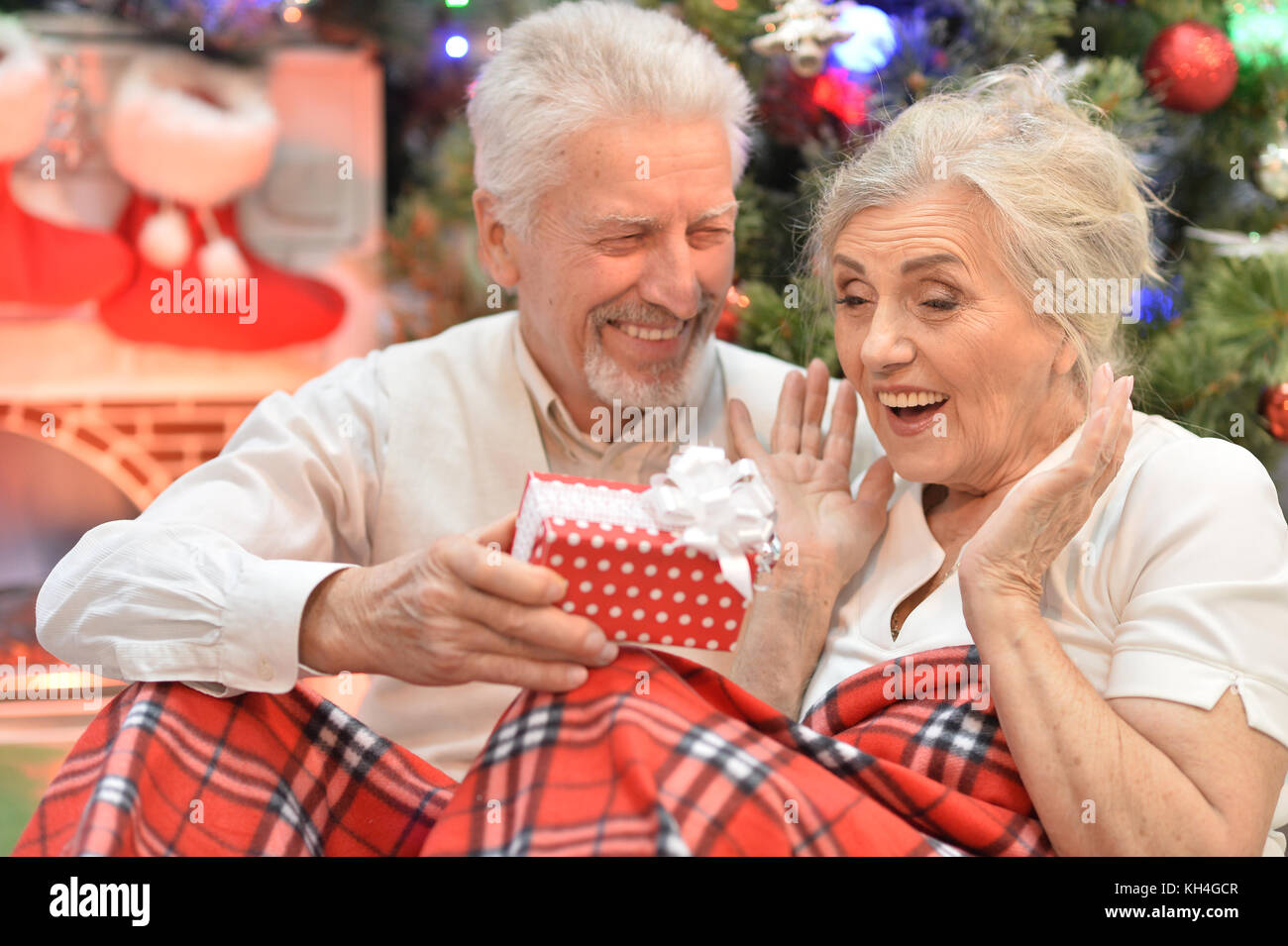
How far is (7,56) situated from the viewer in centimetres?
329

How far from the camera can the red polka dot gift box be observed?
1464mm

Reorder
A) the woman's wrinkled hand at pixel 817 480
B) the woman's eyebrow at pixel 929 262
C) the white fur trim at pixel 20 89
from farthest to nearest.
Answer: the white fur trim at pixel 20 89 < the woman's wrinkled hand at pixel 817 480 < the woman's eyebrow at pixel 929 262

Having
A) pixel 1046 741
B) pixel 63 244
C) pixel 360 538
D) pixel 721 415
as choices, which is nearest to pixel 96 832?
pixel 360 538

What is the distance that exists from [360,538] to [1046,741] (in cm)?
119

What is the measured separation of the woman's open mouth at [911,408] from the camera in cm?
186

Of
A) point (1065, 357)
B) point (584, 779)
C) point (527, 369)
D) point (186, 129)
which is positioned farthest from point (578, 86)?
point (186, 129)

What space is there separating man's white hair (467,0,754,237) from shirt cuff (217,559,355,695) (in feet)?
2.74

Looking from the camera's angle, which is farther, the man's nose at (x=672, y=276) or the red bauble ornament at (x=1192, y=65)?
the red bauble ornament at (x=1192, y=65)

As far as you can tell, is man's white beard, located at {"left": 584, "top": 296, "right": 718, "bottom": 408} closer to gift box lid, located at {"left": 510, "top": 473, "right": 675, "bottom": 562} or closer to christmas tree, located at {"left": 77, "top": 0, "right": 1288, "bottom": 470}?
christmas tree, located at {"left": 77, "top": 0, "right": 1288, "bottom": 470}

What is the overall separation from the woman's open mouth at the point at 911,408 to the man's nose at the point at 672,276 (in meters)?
0.39

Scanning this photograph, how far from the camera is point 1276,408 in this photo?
221cm

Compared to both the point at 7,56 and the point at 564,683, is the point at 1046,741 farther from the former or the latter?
the point at 7,56

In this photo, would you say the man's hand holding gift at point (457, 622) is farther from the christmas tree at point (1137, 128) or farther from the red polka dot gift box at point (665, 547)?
the christmas tree at point (1137, 128)

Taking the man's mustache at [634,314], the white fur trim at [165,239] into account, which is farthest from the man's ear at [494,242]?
the white fur trim at [165,239]
